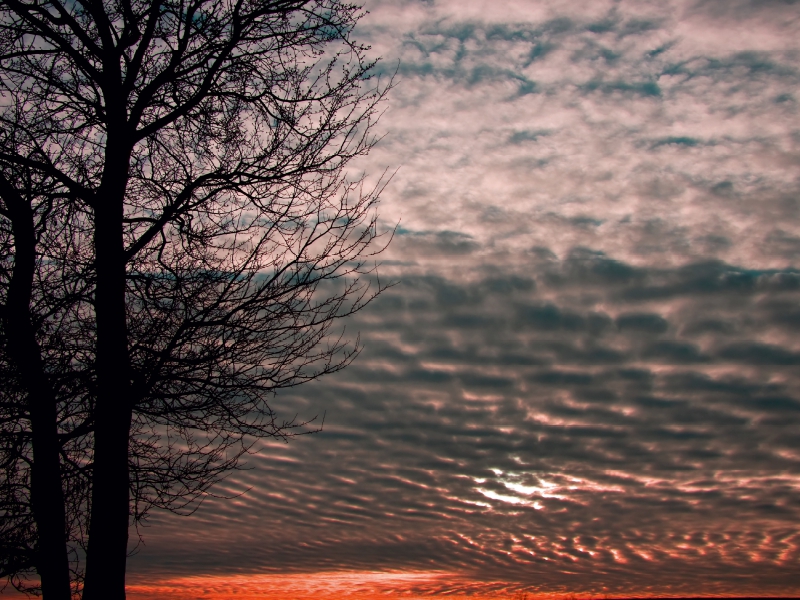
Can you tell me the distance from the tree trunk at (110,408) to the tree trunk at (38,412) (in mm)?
615

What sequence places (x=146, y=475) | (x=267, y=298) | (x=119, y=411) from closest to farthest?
(x=119, y=411)
(x=267, y=298)
(x=146, y=475)

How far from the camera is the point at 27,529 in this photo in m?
8.25

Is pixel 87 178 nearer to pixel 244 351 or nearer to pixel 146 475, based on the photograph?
pixel 244 351

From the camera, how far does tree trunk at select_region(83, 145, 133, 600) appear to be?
6.07 meters

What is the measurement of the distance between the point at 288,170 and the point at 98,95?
230 cm

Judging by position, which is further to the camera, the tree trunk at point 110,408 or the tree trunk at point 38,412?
the tree trunk at point 38,412

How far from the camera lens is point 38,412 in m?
6.59

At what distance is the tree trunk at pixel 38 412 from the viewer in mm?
6566

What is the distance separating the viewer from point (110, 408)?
636 centimetres

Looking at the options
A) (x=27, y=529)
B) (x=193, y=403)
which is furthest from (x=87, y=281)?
(x=27, y=529)

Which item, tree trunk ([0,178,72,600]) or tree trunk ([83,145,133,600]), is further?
tree trunk ([0,178,72,600])

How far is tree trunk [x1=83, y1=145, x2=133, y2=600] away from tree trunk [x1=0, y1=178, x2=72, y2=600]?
0.62 m

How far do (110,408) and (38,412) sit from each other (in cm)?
80

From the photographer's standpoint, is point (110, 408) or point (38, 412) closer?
point (110, 408)
